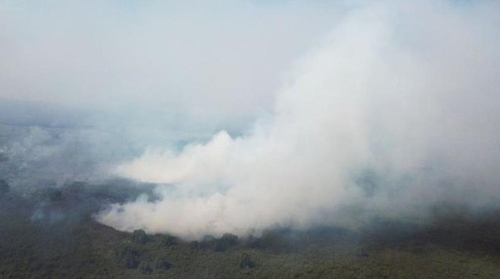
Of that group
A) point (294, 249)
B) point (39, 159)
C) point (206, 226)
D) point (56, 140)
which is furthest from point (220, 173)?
point (56, 140)

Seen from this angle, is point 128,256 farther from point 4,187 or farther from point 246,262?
point 4,187

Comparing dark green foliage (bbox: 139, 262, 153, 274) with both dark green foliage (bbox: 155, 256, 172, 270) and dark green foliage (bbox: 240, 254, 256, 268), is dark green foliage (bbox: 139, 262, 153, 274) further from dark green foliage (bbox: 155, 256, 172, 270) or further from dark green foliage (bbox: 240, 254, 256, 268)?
dark green foliage (bbox: 240, 254, 256, 268)

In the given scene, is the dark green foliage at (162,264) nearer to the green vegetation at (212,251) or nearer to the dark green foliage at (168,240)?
the green vegetation at (212,251)

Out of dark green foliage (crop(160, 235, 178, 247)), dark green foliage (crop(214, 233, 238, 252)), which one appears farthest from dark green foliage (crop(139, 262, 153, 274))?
dark green foliage (crop(214, 233, 238, 252))

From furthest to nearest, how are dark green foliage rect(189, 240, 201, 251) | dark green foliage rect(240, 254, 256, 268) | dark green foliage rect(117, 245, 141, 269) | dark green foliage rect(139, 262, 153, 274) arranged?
dark green foliage rect(189, 240, 201, 251)
dark green foliage rect(240, 254, 256, 268)
dark green foliage rect(117, 245, 141, 269)
dark green foliage rect(139, 262, 153, 274)

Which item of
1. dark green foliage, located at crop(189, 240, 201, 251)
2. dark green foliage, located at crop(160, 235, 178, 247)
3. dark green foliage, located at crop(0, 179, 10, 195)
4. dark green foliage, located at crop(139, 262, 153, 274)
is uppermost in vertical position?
dark green foliage, located at crop(0, 179, 10, 195)

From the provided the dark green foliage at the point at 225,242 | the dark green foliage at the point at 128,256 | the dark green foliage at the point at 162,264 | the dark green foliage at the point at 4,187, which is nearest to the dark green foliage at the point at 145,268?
the dark green foliage at the point at 162,264

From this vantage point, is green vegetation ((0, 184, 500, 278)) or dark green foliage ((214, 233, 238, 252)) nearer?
green vegetation ((0, 184, 500, 278))

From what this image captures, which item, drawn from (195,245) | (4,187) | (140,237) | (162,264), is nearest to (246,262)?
(195,245)

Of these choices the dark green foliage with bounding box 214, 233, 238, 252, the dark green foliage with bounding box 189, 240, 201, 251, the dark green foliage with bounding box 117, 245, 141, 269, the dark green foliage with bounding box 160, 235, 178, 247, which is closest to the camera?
the dark green foliage with bounding box 117, 245, 141, 269
